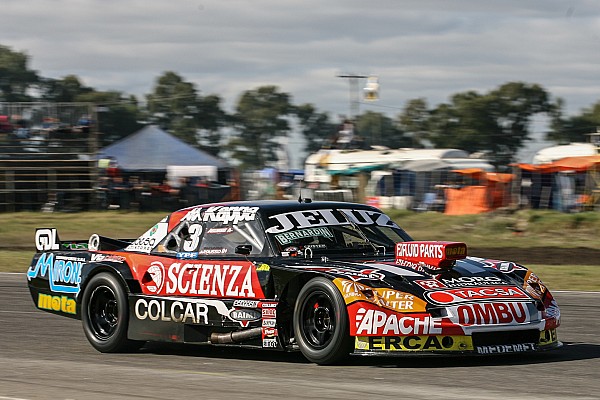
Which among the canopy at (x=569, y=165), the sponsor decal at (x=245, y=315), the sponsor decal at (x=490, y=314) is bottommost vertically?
the sponsor decal at (x=245, y=315)

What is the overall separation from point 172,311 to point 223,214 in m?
0.89

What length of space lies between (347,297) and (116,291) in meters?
2.56

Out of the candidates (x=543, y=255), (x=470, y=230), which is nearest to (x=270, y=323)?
(x=543, y=255)

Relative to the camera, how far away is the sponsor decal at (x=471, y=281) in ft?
24.0

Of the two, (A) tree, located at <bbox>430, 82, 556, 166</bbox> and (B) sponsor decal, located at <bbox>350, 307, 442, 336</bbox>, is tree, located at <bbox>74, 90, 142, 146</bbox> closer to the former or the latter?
(A) tree, located at <bbox>430, 82, 556, 166</bbox>

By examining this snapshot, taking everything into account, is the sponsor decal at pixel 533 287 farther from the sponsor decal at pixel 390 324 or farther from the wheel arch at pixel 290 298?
the wheel arch at pixel 290 298

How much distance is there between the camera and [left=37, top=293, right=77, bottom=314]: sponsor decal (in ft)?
30.9

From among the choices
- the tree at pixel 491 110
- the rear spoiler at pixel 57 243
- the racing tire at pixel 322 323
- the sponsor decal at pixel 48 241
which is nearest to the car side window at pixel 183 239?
the rear spoiler at pixel 57 243


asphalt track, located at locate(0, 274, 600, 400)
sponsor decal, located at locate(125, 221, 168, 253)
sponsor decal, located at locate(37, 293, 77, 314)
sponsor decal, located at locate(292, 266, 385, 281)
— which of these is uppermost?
sponsor decal, located at locate(125, 221, 168, 253)

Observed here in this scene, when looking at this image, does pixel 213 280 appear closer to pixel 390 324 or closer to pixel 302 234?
pixel 302 234

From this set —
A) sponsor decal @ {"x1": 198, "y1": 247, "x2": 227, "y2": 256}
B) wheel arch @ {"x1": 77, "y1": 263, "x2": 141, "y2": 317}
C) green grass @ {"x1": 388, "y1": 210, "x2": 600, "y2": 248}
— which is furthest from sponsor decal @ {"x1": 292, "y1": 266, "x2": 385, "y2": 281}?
green grass @ {"x1": 388, "y1": 210, "x2": 600, "y2": 248}

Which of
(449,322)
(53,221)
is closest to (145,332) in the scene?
(449,322)

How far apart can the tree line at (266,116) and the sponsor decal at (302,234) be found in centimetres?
3813

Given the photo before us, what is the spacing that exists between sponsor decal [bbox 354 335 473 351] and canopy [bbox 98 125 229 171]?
30761 millimetres
